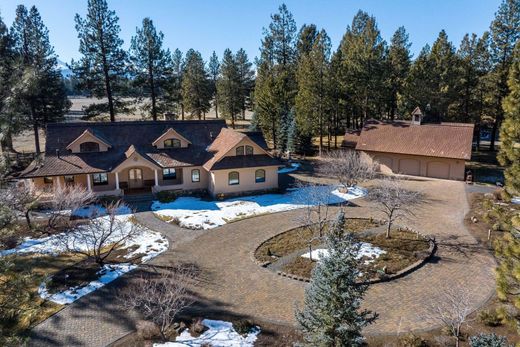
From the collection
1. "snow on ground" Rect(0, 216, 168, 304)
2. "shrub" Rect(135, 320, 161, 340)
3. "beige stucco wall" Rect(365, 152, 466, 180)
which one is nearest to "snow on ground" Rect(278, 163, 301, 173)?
"beige stucco wall" Rect(365, 152, 466, 180)

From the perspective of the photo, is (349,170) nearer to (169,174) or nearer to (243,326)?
(169,174)

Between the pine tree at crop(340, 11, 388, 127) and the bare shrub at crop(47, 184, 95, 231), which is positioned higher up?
the pine tree at crop(340, 11, 388, 127)

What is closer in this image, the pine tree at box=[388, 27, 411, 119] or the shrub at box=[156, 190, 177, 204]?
the shrub at box=[156, 190, 177, 204]

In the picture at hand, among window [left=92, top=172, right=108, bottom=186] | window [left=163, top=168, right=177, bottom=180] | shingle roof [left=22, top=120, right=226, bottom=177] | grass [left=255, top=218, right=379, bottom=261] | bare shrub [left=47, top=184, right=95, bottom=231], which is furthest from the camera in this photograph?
window [left=163, top=168, right=177, bottom=180]

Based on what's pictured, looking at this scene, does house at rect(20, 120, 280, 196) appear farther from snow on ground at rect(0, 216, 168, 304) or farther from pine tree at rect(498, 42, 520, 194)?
pine tree at rect(498, 42, 520, 194)

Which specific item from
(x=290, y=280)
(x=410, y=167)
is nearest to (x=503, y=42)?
(x=410, y=167)

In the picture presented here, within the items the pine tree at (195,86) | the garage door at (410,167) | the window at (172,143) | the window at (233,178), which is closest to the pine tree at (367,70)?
the garage door at (410,167)

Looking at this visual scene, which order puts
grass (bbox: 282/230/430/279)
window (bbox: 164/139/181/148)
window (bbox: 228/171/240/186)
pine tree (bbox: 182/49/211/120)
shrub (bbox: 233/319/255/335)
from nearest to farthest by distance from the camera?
shrub (bbox: 233/319/255/335) < grass (bbox: 282/230/430/279) < window (bbox: 228/171/240/186) < window (bbox: 164/139/181/148) < pine tree (bbox: 182/49/211/120)

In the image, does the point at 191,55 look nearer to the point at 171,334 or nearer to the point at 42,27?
the point at 42,27
